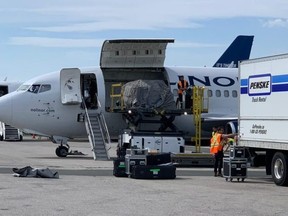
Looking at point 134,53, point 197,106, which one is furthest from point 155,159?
point 134,53

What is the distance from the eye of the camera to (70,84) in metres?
31.8

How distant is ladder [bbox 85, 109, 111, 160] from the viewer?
30266 mm

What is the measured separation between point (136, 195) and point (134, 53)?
642 inches

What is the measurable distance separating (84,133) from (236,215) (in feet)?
64.7

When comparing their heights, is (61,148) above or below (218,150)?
below

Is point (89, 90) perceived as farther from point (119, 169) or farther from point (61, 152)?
point (119, 169)

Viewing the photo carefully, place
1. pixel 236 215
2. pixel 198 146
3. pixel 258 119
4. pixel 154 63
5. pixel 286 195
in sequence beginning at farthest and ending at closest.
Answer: pixel 154 63 → pixel 198 146 → pixel 258 119 → pixel 286 195 → pixel 236 215

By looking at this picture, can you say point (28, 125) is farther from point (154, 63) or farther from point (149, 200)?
point (149, 200)

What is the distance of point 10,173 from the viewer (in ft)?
73.0

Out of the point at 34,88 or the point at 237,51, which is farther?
the point at 237,51

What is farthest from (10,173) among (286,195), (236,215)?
(236,215)

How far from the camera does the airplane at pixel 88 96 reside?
31.7 meters

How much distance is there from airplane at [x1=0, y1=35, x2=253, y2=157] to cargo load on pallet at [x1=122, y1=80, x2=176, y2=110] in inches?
12.6

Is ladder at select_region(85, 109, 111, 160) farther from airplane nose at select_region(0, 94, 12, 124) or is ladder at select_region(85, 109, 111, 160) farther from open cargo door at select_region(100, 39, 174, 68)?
airplane nose at select_region(0, 94, 12, 124)
